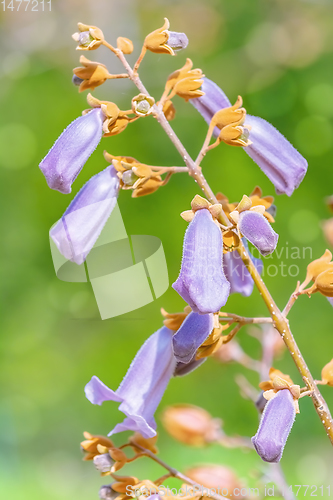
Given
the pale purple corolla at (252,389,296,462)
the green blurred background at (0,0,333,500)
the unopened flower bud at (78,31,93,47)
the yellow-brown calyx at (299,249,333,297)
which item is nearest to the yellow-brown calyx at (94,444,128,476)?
the pale purple corolla at (252,389,296,462)

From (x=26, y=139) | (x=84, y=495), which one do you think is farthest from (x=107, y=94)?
(x=84, y=495)

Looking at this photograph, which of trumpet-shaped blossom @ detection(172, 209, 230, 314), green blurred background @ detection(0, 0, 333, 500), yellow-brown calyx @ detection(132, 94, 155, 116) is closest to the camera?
trumpet-shaped blossom @ detection(172, 209, 230, 314)

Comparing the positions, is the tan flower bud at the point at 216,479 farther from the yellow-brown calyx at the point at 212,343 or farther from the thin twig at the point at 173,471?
the yellow-brown calyx at the point at 212,343

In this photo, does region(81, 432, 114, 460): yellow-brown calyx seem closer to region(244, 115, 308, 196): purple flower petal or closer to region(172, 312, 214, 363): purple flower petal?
region(172, 312, 214, 363): purple flower petal

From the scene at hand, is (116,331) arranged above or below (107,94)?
below

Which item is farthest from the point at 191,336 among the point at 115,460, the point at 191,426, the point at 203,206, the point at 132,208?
the point at 132,208

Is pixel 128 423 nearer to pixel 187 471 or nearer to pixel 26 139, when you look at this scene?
pixel 187 471
